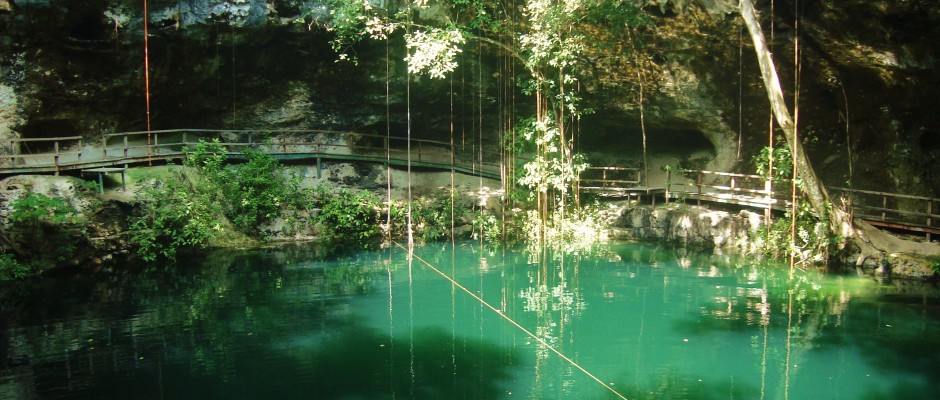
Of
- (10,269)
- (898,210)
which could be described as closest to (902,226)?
(898,210)

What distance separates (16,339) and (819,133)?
1725 cm

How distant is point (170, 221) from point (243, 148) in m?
4.31

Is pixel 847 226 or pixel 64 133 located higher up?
pixel 64 133

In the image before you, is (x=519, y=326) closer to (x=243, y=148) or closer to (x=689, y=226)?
(x=689, y=226)

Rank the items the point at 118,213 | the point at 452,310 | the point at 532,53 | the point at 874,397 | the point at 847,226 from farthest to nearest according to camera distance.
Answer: the point at 532,53 → the point at 118,213 → the point at 847,226 → the point at 452,310 → the point at 874,397

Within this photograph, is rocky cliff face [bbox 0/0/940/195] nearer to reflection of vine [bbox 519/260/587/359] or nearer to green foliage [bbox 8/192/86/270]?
green foliage [bbox 8/192/86/270]

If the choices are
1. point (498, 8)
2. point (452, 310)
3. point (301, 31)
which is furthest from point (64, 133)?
point (452, 310)

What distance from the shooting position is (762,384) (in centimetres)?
742

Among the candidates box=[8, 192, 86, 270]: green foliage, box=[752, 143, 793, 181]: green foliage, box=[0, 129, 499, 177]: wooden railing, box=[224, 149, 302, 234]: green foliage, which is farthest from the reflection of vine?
box=[8, 192, 86, 270]: green foliage

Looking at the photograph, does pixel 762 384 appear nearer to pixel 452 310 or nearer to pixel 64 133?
pixel 452 310

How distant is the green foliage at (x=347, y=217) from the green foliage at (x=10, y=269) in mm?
6403

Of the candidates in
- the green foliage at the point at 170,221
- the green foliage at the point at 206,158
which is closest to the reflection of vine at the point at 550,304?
the green foliage at the point at 170,221

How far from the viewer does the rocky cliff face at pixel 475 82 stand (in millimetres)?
14484

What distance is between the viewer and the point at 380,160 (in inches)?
740
